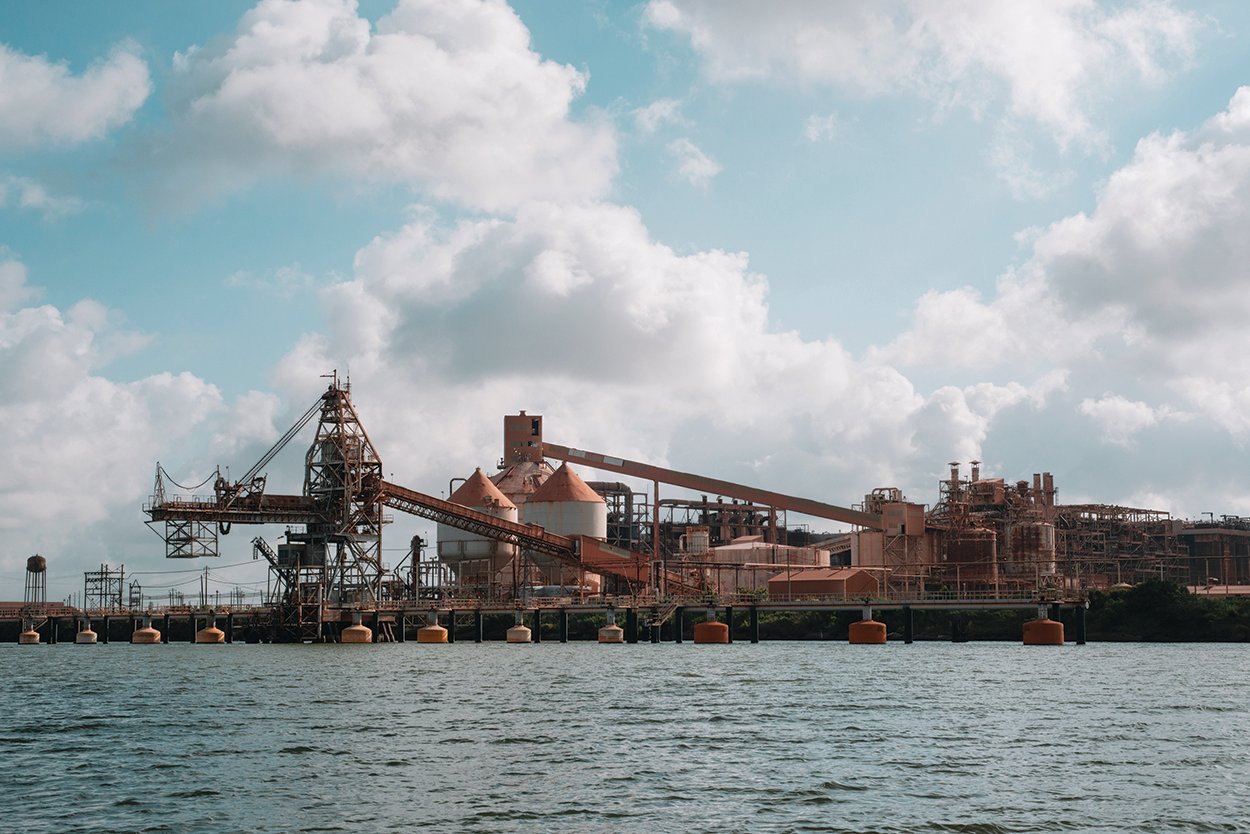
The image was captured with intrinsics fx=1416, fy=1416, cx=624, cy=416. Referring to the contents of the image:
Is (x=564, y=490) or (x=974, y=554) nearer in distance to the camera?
(x=974, y=554)

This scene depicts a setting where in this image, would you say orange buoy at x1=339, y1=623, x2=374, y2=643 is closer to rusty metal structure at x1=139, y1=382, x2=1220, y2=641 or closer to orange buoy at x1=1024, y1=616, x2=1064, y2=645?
rusty metal structure at x1=139, y1=382, x2=1220, y2=641

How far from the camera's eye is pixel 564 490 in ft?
465

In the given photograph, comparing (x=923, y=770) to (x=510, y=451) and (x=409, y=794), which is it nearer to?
(x=409, y=794)

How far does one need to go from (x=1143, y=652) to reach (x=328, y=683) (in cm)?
5507

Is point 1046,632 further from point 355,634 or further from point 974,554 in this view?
point 355,634

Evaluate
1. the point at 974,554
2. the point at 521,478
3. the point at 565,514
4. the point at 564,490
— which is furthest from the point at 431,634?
the point at 974,554

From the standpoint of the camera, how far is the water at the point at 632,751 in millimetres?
26562

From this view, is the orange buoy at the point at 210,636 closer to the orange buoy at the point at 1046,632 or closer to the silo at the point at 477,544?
the silo at the point at 477,544

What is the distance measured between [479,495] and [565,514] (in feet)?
Result: 28.6

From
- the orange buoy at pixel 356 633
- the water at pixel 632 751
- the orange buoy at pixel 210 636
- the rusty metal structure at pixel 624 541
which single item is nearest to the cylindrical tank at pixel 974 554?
the rusty metal structure at pixel 624 541

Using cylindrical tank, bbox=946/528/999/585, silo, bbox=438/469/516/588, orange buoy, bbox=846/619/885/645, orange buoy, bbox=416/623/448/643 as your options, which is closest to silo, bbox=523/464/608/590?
silo, bbox=438/469/516/588

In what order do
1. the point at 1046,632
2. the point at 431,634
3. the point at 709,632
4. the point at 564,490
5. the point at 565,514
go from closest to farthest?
1. the point at 1046,632
2. the point at 709,632
3. the point at 431,634
4. the point at 565,514
5. the point at 564,490

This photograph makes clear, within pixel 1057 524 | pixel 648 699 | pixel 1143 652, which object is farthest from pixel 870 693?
pixel 1057 524

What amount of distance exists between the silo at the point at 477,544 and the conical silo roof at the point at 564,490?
342 cm
